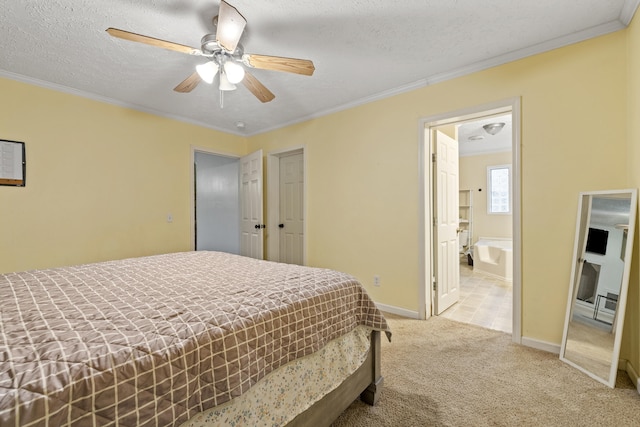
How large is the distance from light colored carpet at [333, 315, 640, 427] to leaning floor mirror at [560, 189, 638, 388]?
14 cm

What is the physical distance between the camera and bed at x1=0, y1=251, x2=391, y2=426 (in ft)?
2.28

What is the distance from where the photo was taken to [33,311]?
1075mm

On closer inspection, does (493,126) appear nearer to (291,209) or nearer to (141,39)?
(291,209)

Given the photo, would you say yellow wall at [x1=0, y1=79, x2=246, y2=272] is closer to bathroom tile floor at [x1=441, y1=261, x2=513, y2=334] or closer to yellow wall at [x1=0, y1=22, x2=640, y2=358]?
yellow wall at [x1=0, y1=22, x2=640, y2=358]

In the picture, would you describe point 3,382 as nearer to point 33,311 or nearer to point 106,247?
point 33,311

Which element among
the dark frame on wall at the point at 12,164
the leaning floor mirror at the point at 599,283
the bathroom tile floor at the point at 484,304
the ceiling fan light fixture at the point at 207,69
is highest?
the ceiling fan light fixture at the point at 207,69

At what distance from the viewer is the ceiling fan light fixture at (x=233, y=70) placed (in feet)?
6.12

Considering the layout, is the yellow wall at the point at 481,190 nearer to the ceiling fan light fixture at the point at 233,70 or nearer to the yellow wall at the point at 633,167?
the yellow wall at the point at 633,167

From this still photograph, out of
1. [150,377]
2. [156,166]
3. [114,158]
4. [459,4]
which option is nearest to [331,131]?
[459,4]

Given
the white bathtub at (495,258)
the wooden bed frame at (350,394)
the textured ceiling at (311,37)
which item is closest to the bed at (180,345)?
the wooden bed frame at (350,394)

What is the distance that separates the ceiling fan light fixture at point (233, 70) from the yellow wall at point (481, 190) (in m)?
5.68

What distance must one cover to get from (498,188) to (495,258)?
181cm

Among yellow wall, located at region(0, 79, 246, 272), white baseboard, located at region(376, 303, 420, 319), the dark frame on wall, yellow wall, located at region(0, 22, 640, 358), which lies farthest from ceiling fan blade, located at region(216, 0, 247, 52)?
white baseboard, located at region(376, 303, 420, 319)

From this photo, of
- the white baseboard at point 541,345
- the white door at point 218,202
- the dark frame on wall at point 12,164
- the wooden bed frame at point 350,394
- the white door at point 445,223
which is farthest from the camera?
the white door at point 218,202
